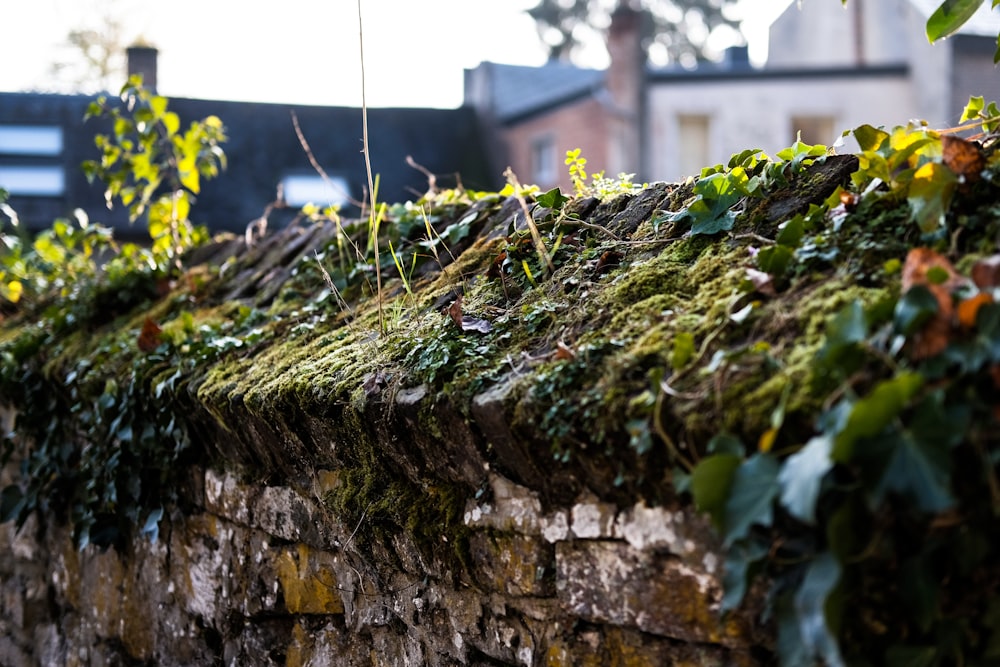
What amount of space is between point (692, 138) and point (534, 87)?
5200 millimetres

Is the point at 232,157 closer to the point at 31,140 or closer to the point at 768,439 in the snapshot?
the point at 31,140

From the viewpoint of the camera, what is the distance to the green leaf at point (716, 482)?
55.0 inches

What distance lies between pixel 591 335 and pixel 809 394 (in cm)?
59

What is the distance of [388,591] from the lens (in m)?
2.34

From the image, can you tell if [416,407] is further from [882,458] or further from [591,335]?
[882,458]

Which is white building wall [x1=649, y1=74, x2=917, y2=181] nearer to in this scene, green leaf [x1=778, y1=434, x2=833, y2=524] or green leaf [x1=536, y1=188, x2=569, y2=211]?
green leaf [x1=536, y1=188, x2=569, y2=211]

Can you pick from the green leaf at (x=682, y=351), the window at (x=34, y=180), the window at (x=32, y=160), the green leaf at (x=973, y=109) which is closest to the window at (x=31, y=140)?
the window at (x=32, y=160)

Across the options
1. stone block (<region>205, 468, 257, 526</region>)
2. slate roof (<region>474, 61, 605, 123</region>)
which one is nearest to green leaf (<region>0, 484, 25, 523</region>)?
stone block (<region>205, 468, 257, 526</region>)

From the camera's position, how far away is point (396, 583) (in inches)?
91.7

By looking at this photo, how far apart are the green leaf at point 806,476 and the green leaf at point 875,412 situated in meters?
0.02

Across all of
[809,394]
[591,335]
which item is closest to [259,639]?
[591,335]

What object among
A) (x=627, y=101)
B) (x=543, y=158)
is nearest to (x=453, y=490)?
(x=627, y=101)

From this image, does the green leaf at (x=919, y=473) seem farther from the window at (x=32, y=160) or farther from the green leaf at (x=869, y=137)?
the window at (x=32, y=160)

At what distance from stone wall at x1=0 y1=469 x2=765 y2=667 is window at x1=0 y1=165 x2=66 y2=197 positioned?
60.9ft
